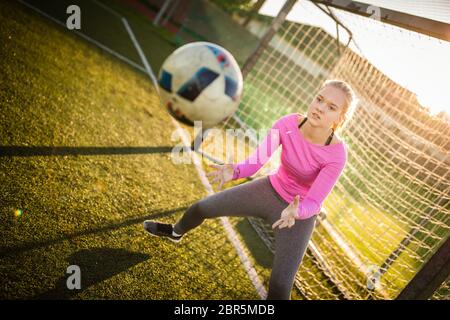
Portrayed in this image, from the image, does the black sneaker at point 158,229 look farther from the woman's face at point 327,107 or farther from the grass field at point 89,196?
the woman's face at point 327,107

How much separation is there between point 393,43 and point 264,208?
3384 millimetres

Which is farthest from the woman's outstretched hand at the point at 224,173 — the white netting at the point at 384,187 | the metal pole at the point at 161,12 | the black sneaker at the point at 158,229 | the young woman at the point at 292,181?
the metal pole at the point at 161,12

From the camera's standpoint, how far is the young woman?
2535mm

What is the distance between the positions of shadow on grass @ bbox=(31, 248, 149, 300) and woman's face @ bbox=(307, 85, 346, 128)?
2.02 meters

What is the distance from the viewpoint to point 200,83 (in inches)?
91.8

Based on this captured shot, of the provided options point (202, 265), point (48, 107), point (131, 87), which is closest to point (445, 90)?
point (202, 265)

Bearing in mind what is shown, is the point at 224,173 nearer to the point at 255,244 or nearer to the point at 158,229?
the point at 158,229

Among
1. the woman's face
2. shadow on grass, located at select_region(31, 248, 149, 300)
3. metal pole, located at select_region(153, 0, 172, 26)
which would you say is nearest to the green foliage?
metal pole, located at select_region(153, 0, 172, 26)

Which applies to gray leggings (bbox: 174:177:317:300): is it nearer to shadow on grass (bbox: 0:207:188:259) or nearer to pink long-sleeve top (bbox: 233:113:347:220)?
pink long-sleeve top (bbox: 233:113:347:220)

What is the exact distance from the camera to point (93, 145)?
4250mm

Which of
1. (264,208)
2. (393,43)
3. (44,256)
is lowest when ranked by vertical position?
(44,256)

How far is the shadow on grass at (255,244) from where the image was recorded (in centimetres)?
399

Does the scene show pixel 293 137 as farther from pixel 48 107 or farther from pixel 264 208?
pixel 48 107
